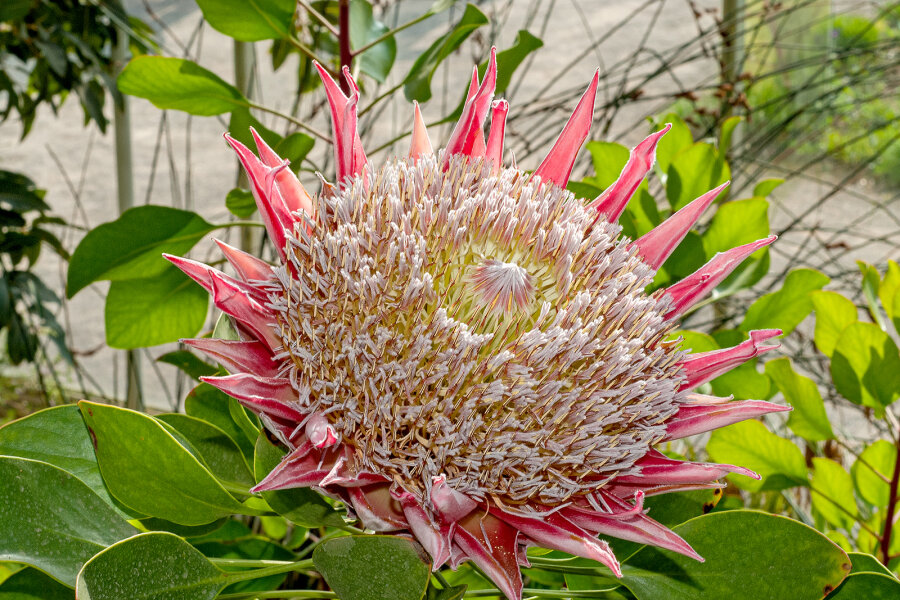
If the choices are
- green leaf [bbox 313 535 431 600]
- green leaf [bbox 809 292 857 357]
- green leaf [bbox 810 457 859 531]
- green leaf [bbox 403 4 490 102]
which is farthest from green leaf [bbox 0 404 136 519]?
green leaf [bbox 810 457 859 531]

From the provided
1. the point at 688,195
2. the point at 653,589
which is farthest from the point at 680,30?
the point at 653,589

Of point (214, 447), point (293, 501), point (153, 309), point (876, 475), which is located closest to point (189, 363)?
point (153, 309)

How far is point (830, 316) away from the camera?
0.77 metres

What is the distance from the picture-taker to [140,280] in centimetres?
77

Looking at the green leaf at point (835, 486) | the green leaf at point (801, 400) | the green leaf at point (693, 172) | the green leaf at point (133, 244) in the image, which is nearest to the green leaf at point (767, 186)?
the green leaf at point (693, 172)

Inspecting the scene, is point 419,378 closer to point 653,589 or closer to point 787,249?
point 653,589

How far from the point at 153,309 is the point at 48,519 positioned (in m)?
0.38

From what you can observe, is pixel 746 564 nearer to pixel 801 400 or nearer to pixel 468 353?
pixel 468 353

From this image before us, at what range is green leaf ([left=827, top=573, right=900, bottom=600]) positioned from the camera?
1.46 feet

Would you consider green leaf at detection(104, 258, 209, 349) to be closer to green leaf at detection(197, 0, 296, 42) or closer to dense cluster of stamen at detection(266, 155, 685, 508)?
green leaf at detection(197, 0, 296, 42)

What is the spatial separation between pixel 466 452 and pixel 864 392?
1.60 feet

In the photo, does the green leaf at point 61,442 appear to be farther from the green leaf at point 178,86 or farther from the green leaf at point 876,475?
the green leaf at point 876,475

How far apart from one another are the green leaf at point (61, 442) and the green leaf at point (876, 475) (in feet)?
2.47

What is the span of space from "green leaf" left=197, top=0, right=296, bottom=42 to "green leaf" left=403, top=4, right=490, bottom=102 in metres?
0.12
